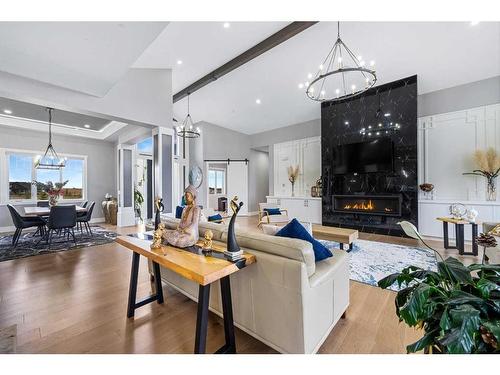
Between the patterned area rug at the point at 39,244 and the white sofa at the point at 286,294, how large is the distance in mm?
4241

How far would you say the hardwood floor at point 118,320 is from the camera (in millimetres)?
1610

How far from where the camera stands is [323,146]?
6.25 m

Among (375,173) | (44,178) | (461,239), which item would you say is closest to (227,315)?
(461,239)

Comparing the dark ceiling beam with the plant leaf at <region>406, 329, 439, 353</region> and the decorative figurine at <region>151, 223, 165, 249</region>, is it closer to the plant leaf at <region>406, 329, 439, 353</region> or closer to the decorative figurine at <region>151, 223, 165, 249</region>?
the decorative figurine at <region>151, 223, 165, 249</region>

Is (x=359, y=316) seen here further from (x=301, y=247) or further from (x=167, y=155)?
(x=167, y=155)

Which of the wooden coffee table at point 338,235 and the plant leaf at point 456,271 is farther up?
the plant leaf at point 456,271

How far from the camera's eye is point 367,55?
4.37 m

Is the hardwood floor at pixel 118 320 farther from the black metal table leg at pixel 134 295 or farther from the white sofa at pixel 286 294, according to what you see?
the white sofa at pixel 286 294

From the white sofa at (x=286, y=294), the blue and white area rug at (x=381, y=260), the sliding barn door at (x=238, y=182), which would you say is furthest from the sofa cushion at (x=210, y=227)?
the sliding barn door at (x=238, y=182)

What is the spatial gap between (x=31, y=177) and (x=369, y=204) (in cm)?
966

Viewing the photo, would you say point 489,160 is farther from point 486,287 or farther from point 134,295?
point 134,295

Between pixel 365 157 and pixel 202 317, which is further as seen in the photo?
pixel 365 157
